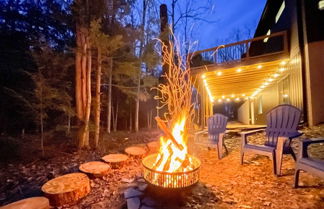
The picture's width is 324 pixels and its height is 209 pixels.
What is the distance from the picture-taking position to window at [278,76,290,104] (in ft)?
20.0

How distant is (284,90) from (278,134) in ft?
15.1

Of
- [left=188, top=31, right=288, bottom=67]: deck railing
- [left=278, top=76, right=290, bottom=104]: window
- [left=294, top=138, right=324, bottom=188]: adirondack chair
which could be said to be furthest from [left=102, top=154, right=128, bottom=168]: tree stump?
[left=278, top=76, right=290, bottom=104]: window

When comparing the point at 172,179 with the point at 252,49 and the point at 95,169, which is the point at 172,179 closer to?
the point at 95,169

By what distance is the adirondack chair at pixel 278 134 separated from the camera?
2.48 meters

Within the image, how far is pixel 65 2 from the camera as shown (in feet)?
16.0

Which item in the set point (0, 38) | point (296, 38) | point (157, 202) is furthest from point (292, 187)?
point (0, 38)

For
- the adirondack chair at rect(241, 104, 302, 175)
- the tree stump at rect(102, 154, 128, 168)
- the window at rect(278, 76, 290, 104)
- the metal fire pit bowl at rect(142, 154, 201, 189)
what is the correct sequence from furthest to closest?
the window at rect(278, 76, 290, 104), the tree stump at rect(102, 154, 128, 168), the adirondack chair at rect(241, 104, 302, 175), the metal fire pit bowl at rect(142, 154, 201, 189)

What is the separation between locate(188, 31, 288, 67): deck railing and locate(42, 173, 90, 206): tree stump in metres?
3.47

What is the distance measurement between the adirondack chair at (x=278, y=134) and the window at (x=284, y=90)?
3.83 m

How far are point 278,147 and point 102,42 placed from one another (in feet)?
14.9

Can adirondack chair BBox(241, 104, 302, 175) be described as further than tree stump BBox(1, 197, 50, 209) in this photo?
Yes

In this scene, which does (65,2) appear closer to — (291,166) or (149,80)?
(149,80)

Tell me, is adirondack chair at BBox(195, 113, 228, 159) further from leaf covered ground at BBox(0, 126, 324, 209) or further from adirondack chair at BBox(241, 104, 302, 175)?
adirondack chair at BBox(241, 104, 302, 175)

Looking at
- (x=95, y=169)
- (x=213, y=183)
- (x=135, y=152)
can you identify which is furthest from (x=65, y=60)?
(x=213, y=183)
